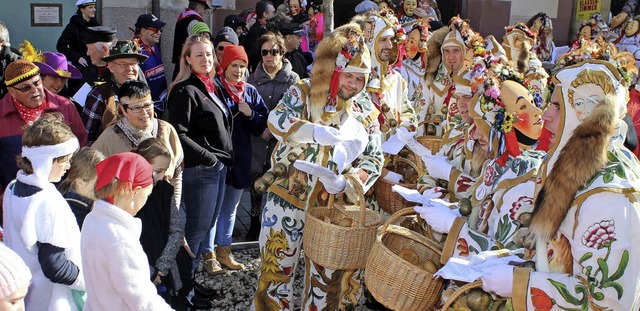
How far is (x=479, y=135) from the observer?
359 cm

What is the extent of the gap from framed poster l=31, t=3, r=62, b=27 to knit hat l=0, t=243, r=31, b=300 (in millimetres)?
7896

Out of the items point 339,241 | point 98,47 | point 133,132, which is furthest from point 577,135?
point 98,47

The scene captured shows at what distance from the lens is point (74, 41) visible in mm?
7227

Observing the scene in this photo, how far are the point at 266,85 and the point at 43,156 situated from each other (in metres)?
3.18

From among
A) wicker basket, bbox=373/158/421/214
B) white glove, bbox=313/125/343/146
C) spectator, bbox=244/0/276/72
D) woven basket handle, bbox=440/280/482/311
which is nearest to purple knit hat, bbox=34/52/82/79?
white glove, bbox=313/125/343/146

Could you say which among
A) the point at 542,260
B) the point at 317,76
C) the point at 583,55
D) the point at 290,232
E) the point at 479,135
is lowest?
the point at 290,232

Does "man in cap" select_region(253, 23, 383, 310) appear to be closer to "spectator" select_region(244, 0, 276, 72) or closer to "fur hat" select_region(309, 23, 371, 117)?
"fur hat" select_region(309, 23, 371, 117)

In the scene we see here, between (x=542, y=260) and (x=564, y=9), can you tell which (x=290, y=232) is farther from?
(x=564, y=9)

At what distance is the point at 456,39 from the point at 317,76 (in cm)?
246

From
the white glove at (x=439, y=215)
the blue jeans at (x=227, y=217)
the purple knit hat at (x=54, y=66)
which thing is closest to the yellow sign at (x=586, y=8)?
the blue jeans at (x=227, y=217)

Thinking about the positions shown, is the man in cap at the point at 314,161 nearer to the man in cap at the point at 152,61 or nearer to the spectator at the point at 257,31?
the man in cap at the point at 152,61

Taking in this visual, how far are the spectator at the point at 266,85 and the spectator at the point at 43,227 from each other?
2996mm

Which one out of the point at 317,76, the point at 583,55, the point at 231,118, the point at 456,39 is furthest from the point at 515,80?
the point at 456,39

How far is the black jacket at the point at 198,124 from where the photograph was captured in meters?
4.26
